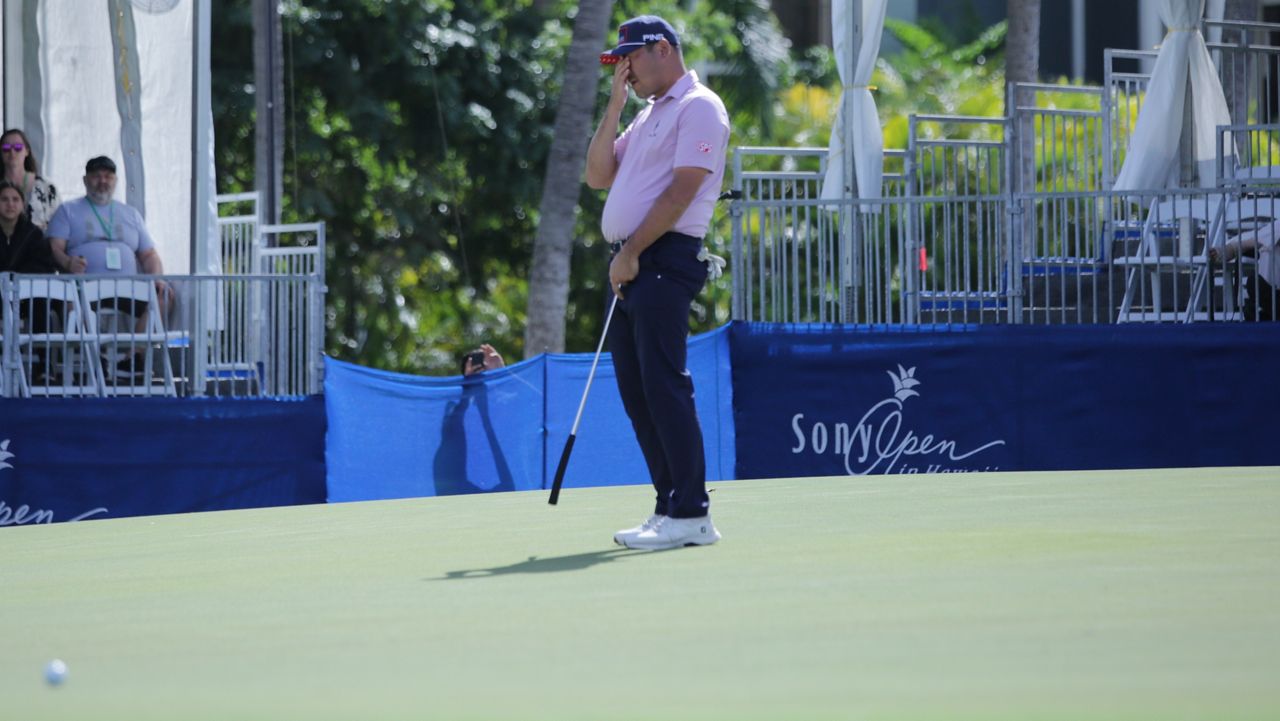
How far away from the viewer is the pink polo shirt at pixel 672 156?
6.93 meters

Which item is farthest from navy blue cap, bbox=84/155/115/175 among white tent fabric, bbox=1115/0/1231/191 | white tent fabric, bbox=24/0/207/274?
white tent fabric, bbox=1115/0/1231/191

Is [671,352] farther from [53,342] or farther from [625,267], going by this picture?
[53,342]

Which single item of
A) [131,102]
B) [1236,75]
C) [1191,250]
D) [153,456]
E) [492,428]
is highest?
[1236,75]

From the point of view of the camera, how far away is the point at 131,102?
15.5 metres

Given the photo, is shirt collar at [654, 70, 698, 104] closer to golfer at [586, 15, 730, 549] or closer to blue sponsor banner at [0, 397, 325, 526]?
golfer at [586, 15, 730, 549]

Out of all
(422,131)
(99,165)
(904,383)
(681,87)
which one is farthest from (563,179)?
(681,87)

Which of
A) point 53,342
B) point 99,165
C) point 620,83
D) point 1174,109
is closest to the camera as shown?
point 620,83

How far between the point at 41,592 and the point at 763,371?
24.0 feet

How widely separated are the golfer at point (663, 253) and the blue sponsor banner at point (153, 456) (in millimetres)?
6091

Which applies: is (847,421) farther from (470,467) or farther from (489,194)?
(489,194)

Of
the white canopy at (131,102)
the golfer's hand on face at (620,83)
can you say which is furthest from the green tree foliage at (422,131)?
the golfer's hand on face at (620,83)

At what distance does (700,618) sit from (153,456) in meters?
8.25

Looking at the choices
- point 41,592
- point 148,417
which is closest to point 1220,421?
point 148,417

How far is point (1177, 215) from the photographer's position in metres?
13.2
